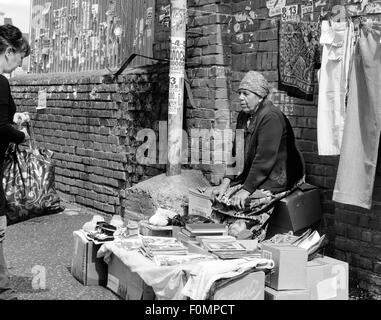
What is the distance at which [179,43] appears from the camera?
6395mm

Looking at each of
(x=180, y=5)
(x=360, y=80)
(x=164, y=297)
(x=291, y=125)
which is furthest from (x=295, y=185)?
(x=180, y=5)

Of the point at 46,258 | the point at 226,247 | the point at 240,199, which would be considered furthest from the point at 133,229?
the point at 46,258

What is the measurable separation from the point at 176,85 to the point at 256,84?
3.75ft

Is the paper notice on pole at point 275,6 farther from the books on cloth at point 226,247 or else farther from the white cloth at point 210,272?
the white cloth at point 210,272

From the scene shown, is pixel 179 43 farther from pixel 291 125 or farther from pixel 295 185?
pixel 295 185

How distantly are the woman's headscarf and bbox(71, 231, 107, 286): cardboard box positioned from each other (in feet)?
6.04

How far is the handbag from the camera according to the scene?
6988mm

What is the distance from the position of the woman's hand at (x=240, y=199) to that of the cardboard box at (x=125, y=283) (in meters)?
1.09

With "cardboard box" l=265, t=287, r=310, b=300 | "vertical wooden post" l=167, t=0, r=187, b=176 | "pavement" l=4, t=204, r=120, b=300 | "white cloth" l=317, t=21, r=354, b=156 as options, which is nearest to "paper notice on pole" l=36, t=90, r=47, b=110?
"pavement" l=4, t=204, r=120, b=300

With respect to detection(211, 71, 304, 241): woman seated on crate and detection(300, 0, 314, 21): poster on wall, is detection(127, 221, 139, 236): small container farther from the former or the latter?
detection(300, 0, 314, 21): poster on wall

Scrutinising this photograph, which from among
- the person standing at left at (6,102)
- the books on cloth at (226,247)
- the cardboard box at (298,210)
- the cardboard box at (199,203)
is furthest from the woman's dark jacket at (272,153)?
the person standing at left at (6,102)

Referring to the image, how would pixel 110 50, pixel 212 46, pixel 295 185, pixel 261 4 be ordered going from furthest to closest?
pixel 110 50, pixel 212 46, pixel 261 4, pixel 295 185

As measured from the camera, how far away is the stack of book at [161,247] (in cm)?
461

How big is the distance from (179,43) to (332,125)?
2.12 meters
